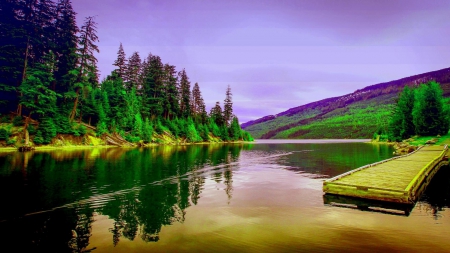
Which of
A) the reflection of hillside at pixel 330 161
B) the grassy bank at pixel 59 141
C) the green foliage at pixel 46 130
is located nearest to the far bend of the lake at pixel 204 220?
the reflection of hillside at pixel 330 161

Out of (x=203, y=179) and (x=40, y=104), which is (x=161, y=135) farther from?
(x=203, y=179)

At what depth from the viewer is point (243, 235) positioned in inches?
363

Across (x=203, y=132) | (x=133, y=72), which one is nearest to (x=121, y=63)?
(x=133, y=72)

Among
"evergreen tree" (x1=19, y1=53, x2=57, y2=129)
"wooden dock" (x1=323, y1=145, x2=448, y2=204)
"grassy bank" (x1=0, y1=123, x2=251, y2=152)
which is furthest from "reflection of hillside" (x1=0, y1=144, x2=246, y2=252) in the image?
"evergreen tree" (x1=19, y1=53, x2=57, y2=129)

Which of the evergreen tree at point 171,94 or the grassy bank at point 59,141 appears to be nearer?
the grassy bank at point 59,141

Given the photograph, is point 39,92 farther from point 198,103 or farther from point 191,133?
point 198,103

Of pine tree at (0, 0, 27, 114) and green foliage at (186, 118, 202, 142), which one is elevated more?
pine tree at (0, 0, 27, 114)

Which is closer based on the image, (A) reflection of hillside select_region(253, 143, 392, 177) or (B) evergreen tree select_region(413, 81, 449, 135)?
(A) reflection of hillside select_region(253, 143, 392, 177)

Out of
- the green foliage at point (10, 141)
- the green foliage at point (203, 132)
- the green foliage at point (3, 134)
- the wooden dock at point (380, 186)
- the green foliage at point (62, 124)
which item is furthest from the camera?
the green foliage at point (203, 132)

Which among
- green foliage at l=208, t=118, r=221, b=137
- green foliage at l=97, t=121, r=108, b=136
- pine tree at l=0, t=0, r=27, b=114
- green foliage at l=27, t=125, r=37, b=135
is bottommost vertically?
green foliage at l=27, t=125, r=37, b=135

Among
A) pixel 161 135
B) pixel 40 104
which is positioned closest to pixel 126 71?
pixel 161 135

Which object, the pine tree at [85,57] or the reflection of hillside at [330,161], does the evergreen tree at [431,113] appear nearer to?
the reflection of hillside at [330,161]

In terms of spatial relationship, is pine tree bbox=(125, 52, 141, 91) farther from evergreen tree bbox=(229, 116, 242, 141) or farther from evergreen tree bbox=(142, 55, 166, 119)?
evergreen tree bbox=(229, 116, 242, 141)

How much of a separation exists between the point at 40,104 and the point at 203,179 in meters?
45.8
